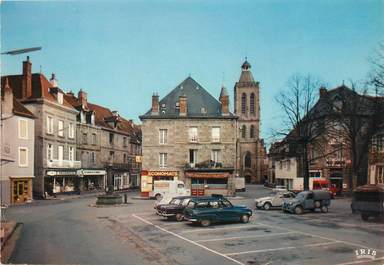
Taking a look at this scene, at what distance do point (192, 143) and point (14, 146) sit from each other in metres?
24.2

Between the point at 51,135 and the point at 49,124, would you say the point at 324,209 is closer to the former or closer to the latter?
the point at 51,135

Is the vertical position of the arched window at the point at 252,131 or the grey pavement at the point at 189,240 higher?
the arched window at the point at 252,131

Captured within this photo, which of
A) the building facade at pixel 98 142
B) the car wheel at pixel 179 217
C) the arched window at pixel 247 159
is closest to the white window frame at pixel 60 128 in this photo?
the building facade at pixel 98 142

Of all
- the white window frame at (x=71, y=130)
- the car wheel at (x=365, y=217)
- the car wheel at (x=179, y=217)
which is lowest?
the car wheel at (x=179, y=217)

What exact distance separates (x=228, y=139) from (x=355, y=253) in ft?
85.7

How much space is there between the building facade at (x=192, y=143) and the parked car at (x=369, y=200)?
21.8 meters

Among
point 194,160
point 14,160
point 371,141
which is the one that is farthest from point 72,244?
point 194,160

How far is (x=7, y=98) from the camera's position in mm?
11969

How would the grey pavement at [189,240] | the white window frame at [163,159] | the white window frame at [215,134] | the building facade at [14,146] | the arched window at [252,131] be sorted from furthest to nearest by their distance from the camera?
the white window frame at [215,134] → the white window frame at [163,159] → the arched window at [252,131] → the building facade at [14,146] → the grey pavement at [189,240]

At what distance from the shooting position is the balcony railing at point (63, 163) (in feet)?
51.3

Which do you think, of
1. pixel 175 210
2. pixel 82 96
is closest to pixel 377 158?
pixel 82 96

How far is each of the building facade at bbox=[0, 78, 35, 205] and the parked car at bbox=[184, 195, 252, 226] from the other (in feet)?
20.8

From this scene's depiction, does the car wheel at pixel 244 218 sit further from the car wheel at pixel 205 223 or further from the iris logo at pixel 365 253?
the iris logo at pixel 365 253

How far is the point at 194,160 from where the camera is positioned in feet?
116
